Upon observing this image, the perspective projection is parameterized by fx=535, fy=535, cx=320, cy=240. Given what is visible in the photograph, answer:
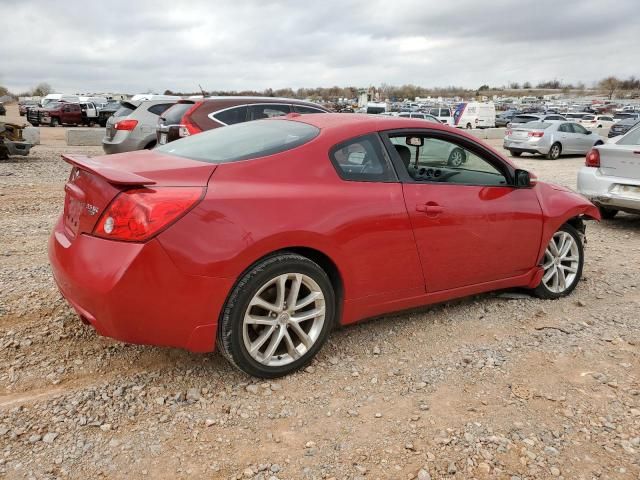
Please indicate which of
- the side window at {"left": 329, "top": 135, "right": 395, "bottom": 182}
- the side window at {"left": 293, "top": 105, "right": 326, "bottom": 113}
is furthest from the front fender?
the side window at {"left": 293, "top": 105, "right": 326, "bottom": 113}

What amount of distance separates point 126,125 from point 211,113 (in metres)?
2.73

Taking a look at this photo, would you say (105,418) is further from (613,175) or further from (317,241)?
(613,175)

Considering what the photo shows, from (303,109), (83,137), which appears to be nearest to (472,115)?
(83,137)

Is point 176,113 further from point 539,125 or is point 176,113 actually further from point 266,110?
point 539,125

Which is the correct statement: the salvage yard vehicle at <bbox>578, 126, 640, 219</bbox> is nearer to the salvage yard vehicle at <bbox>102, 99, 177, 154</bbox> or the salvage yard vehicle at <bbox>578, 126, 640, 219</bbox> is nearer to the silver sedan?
the salvage yard vehicle at <bbox>102, 99, 177, 154</bbox>

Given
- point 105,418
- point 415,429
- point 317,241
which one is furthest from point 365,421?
point 105,418

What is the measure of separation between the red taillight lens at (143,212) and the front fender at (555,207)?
284 centimetres

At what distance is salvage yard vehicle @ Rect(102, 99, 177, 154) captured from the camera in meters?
10.3

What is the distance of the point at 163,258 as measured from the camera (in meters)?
2.59

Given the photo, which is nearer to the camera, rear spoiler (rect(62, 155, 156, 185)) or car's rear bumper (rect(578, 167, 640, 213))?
rear spoiler (rect(62, 155, 156, 185))

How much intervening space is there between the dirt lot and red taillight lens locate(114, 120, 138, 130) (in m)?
6.80

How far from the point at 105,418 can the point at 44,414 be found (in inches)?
11.9

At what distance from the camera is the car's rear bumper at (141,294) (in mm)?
2572

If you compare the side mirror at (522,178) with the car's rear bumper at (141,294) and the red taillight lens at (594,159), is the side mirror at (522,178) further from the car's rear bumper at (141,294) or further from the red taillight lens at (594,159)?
the red taillight lens at (594,159)
